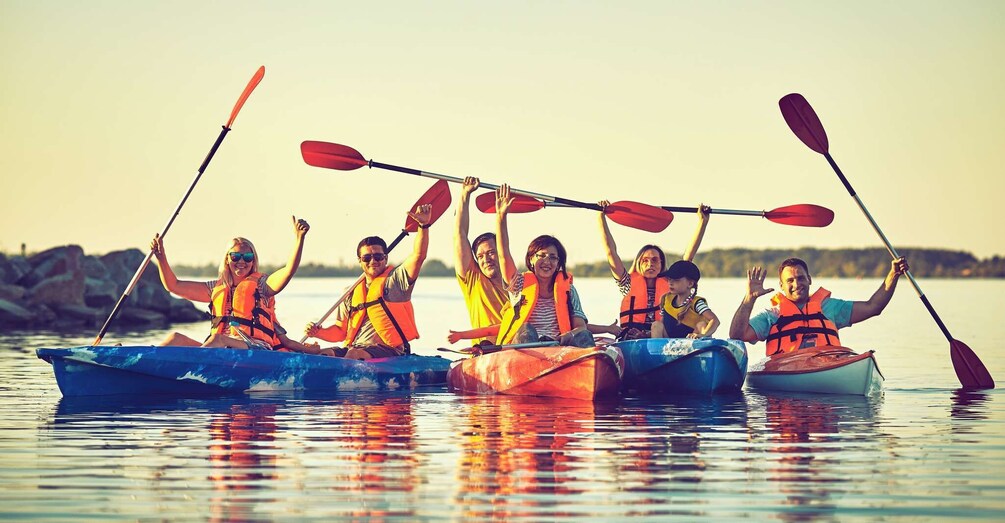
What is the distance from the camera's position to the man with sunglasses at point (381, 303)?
11.2m

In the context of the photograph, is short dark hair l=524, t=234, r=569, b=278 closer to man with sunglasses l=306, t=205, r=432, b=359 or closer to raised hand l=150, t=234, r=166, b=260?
man with sunglasses l=306, t=205, r=432, b=359

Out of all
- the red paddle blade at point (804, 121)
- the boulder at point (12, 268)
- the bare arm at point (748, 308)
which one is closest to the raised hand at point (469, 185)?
the bare arm at point (748, 308)

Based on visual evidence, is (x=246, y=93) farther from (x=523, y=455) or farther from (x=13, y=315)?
(x=13, y=315)

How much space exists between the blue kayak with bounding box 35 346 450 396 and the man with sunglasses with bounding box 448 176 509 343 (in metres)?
0.81

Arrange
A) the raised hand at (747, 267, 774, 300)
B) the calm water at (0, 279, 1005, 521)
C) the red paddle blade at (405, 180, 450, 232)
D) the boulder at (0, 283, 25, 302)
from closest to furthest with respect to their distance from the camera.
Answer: the calm water at (0, 279, 1005, 521) → the raised hand at (747, 267, 774, 300) → the red paddle blade at (405, 180, 450, 232) → the boulder at (0, 283, 25, 302)

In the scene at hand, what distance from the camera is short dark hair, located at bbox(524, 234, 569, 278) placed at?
35.2 ft

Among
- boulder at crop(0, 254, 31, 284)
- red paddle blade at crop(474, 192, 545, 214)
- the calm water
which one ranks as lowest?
the calm water

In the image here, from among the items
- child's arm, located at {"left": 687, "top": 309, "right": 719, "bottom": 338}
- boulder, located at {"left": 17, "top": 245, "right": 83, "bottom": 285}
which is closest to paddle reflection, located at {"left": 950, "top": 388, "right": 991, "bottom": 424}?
child's arm, located at {"left": 687, "top": 309, "right": 719, "bottom": 338}

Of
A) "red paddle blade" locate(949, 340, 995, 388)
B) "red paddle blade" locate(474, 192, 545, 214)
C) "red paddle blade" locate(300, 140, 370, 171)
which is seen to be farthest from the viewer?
"red paddle blade" locate(474, 192, 545, 214)

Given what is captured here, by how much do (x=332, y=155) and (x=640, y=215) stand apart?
3132 millimetres

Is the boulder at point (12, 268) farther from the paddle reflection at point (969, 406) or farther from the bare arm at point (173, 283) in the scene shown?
the paddle reflection at point (969, 406)

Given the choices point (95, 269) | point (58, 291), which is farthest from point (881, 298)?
point (95, 269)

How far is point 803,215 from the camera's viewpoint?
45.6 ft

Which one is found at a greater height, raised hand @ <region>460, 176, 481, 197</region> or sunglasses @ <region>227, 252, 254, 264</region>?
raised hand @ <region>460, 176, 481, 197</region>
